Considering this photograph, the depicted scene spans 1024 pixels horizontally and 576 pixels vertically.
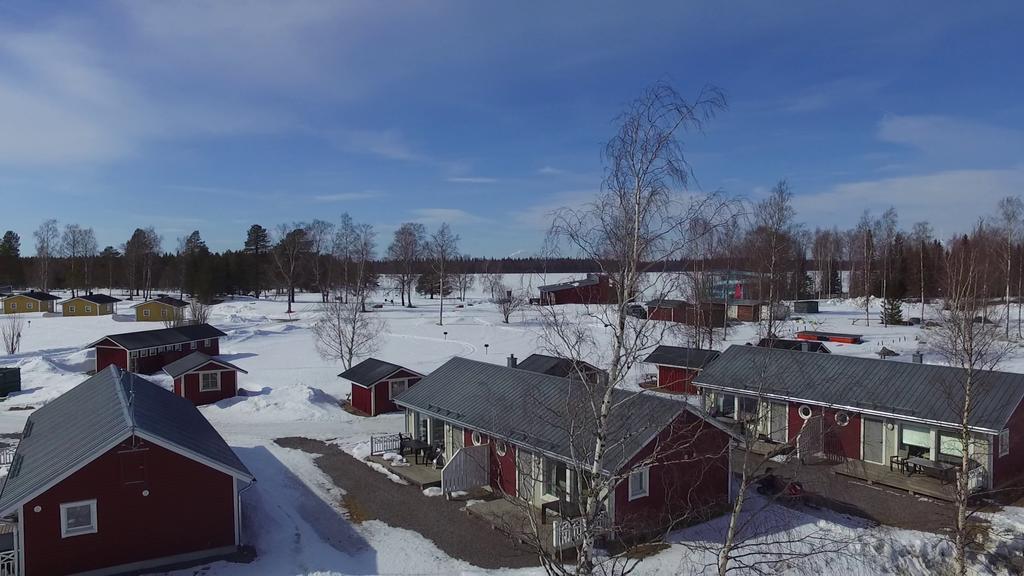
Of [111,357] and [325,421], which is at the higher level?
[111,357]

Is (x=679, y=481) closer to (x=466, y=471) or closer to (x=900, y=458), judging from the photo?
(x=466, y=471)

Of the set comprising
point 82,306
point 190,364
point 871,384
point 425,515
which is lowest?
point 425,515

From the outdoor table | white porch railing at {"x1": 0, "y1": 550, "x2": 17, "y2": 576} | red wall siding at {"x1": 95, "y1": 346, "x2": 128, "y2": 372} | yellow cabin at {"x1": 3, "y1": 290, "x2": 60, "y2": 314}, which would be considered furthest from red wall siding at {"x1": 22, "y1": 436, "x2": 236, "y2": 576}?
yellow cabin at {"x1": 3, "y1": 290, "x2": 60, "y2": 314}

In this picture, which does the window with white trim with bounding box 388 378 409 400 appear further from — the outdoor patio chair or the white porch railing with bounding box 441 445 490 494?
the outdoor patio chair

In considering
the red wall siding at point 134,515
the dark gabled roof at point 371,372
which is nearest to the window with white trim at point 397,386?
the dark gabled roof at point 371,372

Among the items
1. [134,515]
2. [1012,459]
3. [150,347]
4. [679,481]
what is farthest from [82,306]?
[1012,459]

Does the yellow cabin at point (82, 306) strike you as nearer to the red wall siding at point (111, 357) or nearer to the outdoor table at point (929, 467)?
the red wall siding at point (111, 357)

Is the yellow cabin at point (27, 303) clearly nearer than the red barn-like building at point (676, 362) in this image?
No
